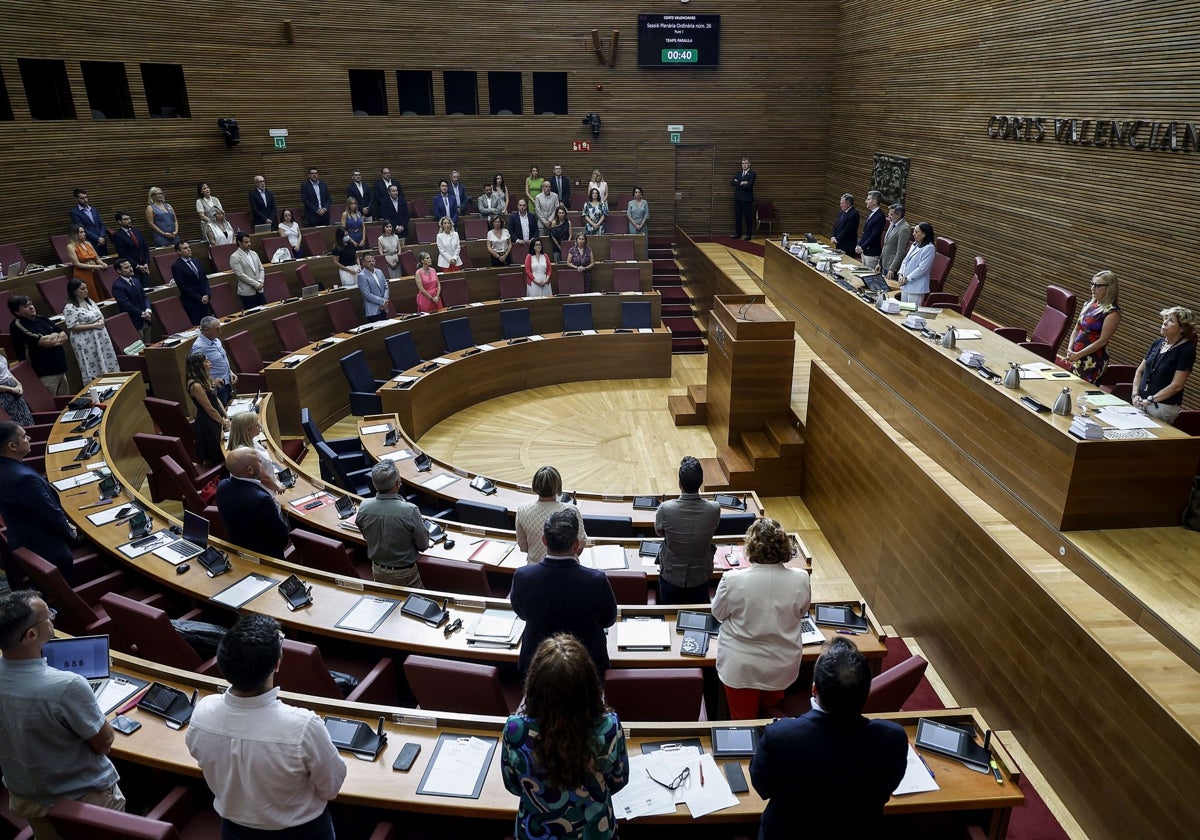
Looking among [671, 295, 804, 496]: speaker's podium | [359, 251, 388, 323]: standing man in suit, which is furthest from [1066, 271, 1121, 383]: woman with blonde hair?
[359, 251, 388, 323]: standing man in suit

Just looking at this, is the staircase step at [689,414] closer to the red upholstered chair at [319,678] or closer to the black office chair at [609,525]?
the black office chair at [609,525]

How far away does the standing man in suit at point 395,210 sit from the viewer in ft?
37.2

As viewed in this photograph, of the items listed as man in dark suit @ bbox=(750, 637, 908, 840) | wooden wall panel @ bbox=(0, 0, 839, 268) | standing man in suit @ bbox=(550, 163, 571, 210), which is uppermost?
wooden wall panel @ bbox=(0, 0, 839, 268)

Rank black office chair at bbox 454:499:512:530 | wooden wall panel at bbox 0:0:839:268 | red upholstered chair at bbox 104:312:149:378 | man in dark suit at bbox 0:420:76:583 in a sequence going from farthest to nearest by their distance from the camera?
wooden wall panel at bbox 0:0:839:268
red upholstered chair at bbox 104:312:149:378
black office chair at bbox 454:499:512:530
man in dark suit at bbox 0:420:76:583

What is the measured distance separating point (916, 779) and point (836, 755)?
89 cm

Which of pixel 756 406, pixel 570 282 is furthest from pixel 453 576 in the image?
pixel 570 282

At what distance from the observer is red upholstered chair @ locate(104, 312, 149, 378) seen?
7219 millimetres

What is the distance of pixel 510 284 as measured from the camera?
1040 cm

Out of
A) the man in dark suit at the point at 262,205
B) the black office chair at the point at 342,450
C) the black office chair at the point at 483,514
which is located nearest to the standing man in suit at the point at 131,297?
the black office chair at the point at 342,450

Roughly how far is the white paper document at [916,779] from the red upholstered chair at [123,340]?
23.2 ft

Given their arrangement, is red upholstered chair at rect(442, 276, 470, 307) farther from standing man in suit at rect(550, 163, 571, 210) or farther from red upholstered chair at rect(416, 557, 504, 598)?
red upholstered chair at rect(416, 557, 504, 598)

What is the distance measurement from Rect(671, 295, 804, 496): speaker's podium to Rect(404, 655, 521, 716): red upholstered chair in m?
4.26

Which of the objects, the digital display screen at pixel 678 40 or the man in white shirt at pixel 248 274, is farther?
the digital display screen at pixel 678 40

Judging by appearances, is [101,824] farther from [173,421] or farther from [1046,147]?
[1046,147]
